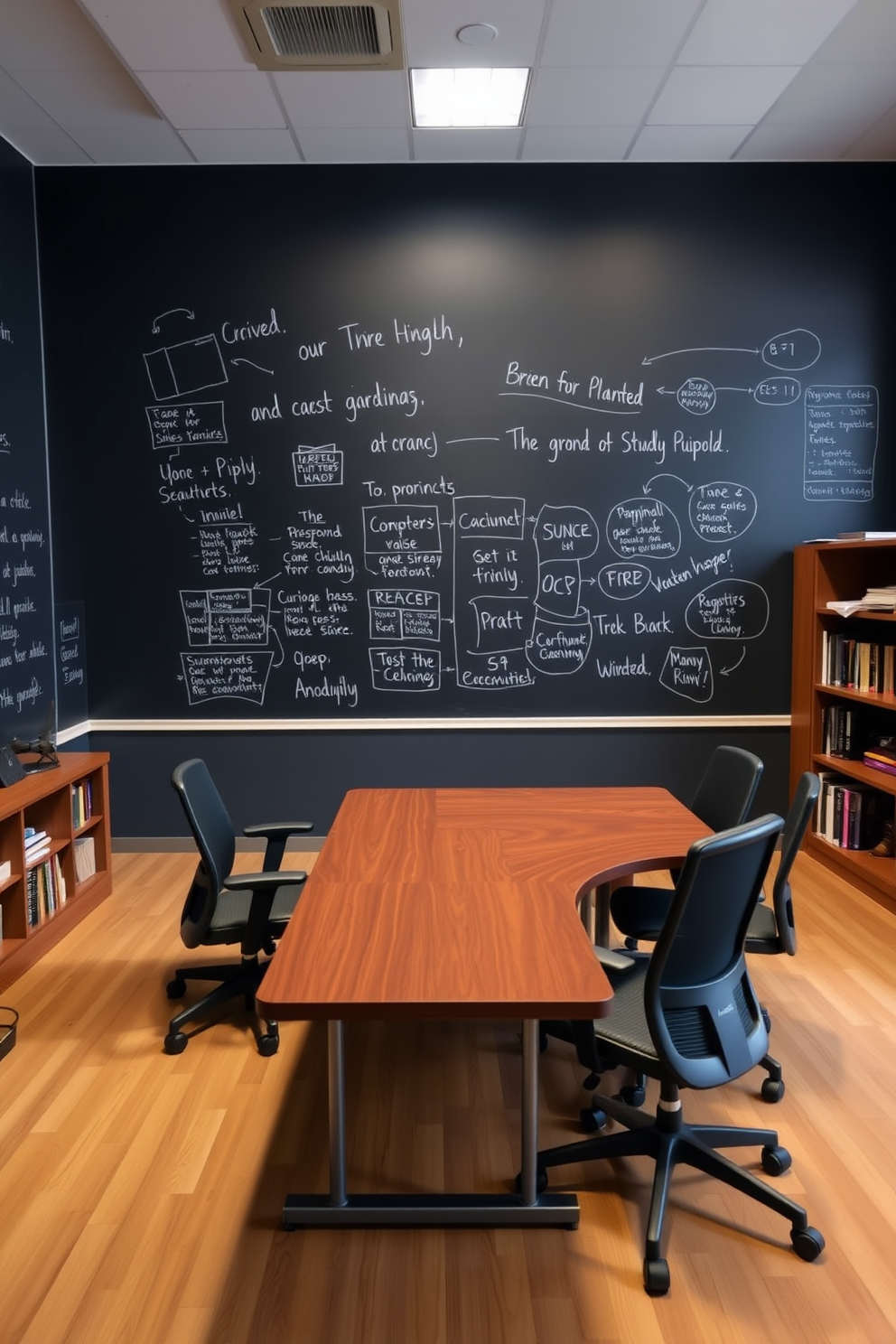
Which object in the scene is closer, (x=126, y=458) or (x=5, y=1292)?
(x=5, y=1292)

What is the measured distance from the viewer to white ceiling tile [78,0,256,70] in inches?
140

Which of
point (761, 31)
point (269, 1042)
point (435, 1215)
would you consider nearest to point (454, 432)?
point (761, 31)

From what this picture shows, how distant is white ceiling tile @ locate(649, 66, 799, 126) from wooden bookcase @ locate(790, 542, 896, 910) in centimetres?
201

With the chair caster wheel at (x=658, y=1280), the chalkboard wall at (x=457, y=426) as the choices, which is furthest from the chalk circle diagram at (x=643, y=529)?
the chair caster wheel at (x=658, y=1280)

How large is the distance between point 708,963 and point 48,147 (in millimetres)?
4821

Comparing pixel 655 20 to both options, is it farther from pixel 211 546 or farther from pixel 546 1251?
pixel 546 1251

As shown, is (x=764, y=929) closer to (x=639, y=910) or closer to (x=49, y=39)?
(x=639, y=910)

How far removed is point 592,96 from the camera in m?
4.32

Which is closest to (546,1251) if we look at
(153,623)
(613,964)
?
(613,964)

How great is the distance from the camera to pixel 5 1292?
2.10 metres

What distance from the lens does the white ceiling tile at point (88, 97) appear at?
4.12 m

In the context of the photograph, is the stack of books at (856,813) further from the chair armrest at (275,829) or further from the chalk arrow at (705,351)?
the chair armrest at (275,829)

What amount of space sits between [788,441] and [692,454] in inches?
20.1

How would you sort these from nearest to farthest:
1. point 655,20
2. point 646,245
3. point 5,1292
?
point 5,1292 → point 655,20 → point 646,245
